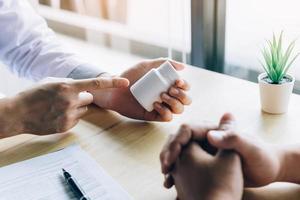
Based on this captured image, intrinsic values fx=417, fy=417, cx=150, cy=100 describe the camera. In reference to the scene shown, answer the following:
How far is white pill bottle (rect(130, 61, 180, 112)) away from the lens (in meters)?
0.82

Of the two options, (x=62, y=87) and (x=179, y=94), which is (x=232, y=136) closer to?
(x=179, y=94)

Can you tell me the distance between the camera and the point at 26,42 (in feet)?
3.78

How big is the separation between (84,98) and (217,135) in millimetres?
394

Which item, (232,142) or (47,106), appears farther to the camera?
(47,106)

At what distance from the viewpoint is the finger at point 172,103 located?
2.75 feet

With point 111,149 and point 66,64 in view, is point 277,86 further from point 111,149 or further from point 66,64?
point 66,64

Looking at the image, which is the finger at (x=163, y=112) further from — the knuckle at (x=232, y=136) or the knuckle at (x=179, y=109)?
the knuckle at (x=232, y=136)

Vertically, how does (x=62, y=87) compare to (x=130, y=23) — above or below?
above

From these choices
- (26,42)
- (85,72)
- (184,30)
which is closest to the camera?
(85,72)

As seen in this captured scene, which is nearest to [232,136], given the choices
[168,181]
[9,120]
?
[168,181]

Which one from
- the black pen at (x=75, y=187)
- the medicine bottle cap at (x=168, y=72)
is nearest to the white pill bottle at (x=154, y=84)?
the medicine bottle cap at (x=168, y=72)

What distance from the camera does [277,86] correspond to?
849 mm

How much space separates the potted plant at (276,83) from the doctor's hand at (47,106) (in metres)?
0.30

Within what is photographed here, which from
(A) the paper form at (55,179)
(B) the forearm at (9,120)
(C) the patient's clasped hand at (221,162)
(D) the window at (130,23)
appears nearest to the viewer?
(C) the patient's clasped hand at (221,162)
